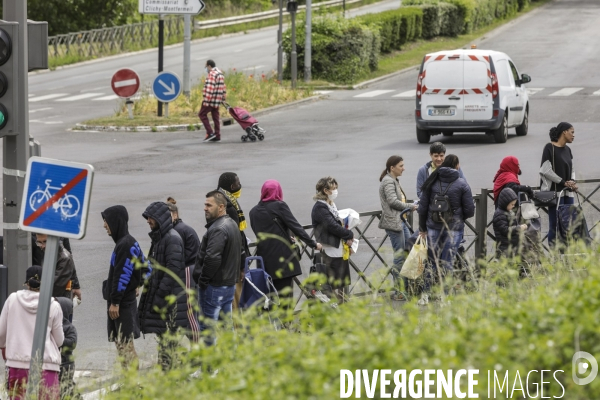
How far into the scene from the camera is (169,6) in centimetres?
2772

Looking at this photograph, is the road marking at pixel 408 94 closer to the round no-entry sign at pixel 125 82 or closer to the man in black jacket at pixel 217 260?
the round no-entry sign at pixel 125 82

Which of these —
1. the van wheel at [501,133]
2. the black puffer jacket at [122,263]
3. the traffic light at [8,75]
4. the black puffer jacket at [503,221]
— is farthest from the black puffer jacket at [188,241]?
the van wheel at [501,133]

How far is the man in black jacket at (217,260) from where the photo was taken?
887 centimetres

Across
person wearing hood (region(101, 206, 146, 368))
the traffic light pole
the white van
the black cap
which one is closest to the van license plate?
the white van

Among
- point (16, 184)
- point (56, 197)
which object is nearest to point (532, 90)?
point (16, 184)

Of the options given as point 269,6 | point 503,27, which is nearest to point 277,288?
point 503,27

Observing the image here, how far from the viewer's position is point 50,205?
262 inches

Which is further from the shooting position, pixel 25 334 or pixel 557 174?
pixel 557 174

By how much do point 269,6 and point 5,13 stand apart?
59.3 meters

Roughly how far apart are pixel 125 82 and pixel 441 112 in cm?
794

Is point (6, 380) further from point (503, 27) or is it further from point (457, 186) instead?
point (503, 27)

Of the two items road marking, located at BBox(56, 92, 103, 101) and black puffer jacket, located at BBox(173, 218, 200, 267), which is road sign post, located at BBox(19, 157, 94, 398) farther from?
Result: road marking, located at BBox(56, 92, 103, 101)

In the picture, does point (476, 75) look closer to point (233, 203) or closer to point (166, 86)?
point (166, 86)

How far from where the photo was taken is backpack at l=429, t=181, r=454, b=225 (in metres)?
10.6
